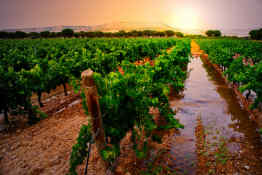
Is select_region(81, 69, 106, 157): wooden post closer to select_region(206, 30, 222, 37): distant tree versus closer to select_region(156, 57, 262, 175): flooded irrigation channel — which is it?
select_region(156, 57, 262, 175): flooded irrigation channel

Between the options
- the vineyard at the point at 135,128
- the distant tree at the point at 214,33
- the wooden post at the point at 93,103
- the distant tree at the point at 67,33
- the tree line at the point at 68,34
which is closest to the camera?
the wooden post at the point at 93,103

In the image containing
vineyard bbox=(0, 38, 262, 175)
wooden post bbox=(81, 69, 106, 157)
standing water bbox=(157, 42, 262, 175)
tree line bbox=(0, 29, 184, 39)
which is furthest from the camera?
tree line bbox=(0, 29, 184, 39)

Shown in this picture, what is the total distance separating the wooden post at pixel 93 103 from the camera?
2573 mm

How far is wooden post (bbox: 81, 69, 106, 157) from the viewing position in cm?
257

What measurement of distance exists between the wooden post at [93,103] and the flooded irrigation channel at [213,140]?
7.42 feet

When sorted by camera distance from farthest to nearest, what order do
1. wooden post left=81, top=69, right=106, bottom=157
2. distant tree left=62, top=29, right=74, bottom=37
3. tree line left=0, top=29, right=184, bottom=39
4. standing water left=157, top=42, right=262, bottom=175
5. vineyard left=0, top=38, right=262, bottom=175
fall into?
distant tree left=62, top=29, right=74, bottom=37 < tree line left=0, top=29, right=184, bottom=39 < standing water left=157, top=42, right=262, bottom=175 < vineyard left=0, top=38, right=262, bottom=175 < wooden post left=81, top=69, right=106, bottom=157

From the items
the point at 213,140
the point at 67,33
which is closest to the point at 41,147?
the point at 213,140

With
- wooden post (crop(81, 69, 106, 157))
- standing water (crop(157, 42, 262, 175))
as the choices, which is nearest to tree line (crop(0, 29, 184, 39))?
standing water (crop(157, 42, 262, 175))

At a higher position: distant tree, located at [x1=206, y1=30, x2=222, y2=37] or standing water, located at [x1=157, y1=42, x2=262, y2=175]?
distant tree, located at [x1=206, y1=30, x2=222, y2=37]

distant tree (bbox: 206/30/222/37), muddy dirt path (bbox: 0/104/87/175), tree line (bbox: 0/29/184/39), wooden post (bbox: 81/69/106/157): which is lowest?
muddy dirt path (bbox: 0/104/87/175)

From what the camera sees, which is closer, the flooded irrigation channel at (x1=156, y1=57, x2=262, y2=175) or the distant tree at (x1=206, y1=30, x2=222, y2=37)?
the flooded irrigation channel at (x1=156, y1=57, x2=262, y2=175)

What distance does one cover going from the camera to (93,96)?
8.83 ft

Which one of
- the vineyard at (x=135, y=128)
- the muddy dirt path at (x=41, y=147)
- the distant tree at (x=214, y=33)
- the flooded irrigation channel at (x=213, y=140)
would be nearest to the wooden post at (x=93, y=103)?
the vineyard at (x=135, y=128)

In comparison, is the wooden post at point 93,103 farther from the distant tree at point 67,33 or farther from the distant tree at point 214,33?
the distant tree at point 214,33
